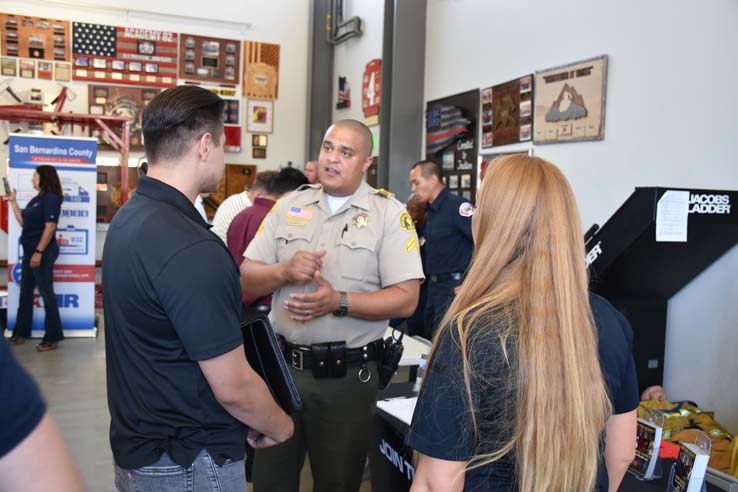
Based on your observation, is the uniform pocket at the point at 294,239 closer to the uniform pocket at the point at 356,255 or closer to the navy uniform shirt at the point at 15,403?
the uniform pocket at the point at 356,255

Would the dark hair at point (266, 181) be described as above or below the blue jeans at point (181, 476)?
above

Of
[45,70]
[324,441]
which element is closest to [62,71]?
[45,70]

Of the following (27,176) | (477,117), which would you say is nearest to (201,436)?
(477,117)

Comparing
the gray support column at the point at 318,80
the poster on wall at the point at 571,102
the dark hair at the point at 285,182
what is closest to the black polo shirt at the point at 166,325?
the dark hair at the point at 285,182

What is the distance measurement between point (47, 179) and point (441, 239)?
149 inches

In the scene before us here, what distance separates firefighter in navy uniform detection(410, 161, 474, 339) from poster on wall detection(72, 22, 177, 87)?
5321 millimetres

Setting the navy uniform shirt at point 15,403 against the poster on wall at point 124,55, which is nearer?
the navy uniform shirt at point 15,403

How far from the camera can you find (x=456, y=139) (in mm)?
6258

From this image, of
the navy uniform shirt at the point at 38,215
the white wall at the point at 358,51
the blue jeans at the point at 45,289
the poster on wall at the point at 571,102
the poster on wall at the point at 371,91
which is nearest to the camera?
the poster on wall at the point at 571,102

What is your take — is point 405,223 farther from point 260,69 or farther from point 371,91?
point 260,69

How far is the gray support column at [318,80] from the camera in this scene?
954 cm

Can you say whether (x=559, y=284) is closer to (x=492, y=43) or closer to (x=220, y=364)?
(x=220, y=364)

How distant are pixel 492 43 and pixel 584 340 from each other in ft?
16.5

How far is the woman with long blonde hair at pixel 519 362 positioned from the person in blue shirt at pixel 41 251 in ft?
19.0
